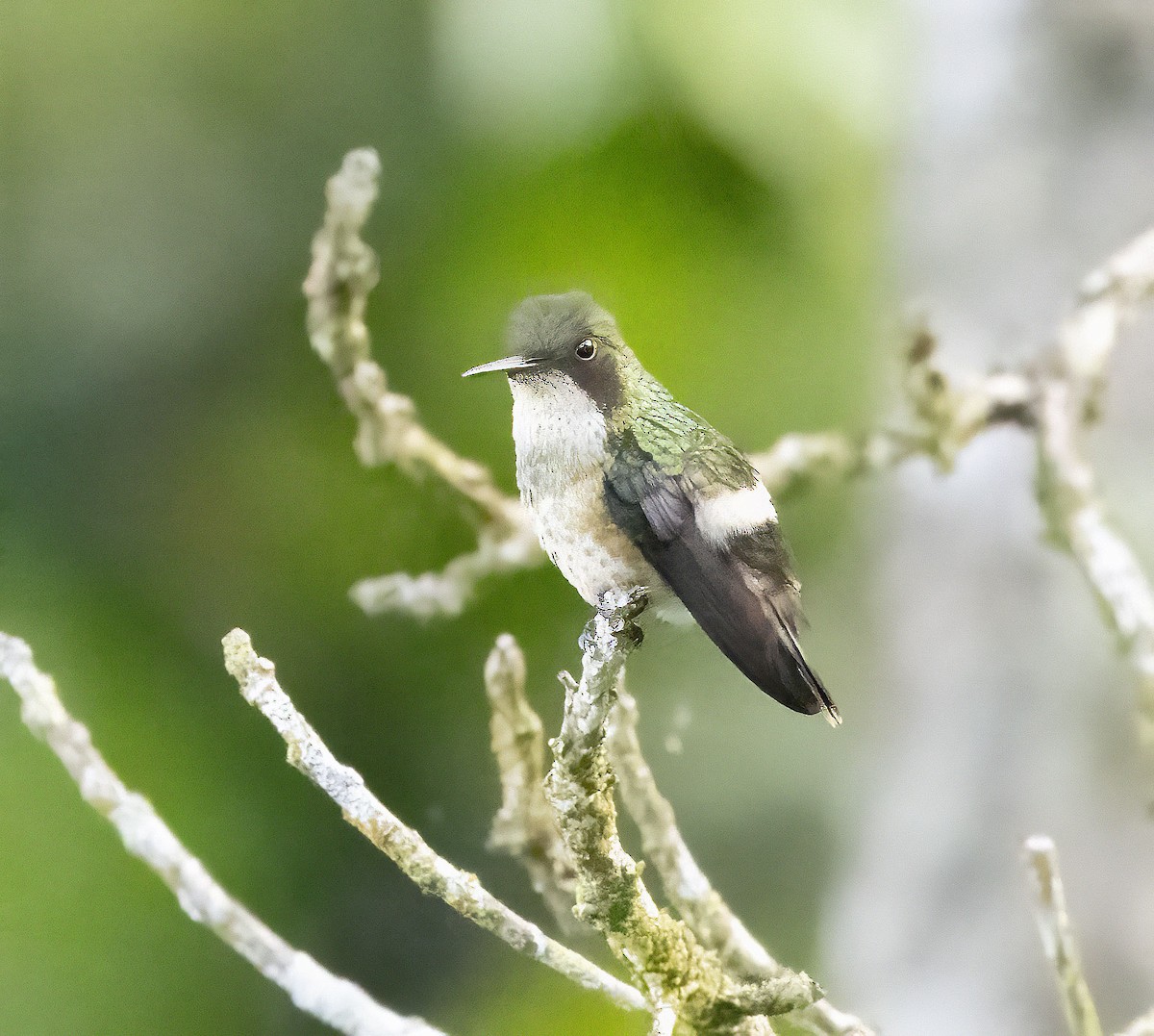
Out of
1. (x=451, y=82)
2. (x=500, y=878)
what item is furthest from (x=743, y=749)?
(x=451, y=82)

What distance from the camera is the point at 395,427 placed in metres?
1.25

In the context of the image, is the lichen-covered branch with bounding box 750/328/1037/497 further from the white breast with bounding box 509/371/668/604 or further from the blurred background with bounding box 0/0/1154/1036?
the white breast with bounding box 509/371/668/604

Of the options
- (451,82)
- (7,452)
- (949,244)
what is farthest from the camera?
(949,244)

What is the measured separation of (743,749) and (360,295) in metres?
0.74

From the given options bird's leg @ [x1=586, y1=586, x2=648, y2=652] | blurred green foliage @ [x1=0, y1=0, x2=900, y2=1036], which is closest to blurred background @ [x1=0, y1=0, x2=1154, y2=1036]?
blurred green foliage @ [x1=0, y1=0, x2=900, y2=1036]

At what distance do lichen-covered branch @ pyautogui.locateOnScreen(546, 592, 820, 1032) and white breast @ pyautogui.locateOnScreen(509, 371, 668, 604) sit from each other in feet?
0.09

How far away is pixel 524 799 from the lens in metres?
1.17

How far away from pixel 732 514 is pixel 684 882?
45 centimetres

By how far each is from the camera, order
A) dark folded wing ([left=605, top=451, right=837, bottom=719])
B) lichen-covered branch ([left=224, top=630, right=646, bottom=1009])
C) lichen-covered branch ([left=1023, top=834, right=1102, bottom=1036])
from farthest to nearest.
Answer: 1. lichen-covered branch ([left=1023, top=834, right=1102, bottom=1036])
2. lichen-covered branch ([left=224, top=630, right=646, bottom=1009])
3. dark folded wing ([left=605, top=451, right=837, bottom=719])

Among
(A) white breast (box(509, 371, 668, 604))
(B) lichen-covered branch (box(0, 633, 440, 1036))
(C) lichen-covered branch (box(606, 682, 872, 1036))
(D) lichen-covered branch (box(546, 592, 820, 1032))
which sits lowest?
(B) lichen-covered branch (box(0, 633, 440, 1036))

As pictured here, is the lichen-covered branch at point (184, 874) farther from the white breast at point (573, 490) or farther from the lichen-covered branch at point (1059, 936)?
the lichen-covered branch at point (1059, 936)

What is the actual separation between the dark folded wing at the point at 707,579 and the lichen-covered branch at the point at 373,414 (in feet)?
1.06

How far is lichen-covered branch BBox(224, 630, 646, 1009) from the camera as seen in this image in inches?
42.1

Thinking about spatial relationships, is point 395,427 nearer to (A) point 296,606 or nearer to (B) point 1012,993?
(A) point 296,606
